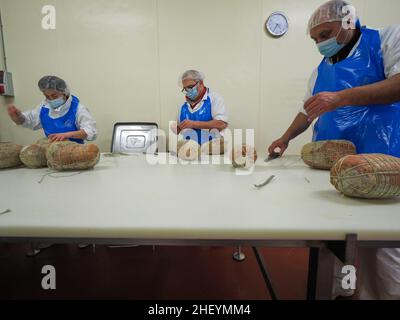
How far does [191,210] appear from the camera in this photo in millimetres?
497

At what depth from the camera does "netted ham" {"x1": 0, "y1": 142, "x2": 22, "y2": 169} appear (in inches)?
36.0

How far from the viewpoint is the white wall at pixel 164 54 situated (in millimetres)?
2225

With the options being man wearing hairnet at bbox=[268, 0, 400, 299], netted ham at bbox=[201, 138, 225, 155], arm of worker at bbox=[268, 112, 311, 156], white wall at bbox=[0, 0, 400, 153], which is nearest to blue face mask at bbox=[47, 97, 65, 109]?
white wall at bbox=[0, 0, 400, 153]

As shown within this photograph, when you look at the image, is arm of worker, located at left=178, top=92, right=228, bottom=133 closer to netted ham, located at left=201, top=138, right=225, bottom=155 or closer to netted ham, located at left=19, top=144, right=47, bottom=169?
netted ham, located at left=201, top=138, right=225, bottom=155

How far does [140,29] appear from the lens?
2273mm

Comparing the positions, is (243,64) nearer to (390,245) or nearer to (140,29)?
(140,29)

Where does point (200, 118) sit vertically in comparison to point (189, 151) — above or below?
above

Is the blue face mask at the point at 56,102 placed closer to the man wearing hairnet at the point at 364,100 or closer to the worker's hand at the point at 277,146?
the worker's hand at the point at 277,146

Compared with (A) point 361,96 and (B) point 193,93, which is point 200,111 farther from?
(A) point 361,96

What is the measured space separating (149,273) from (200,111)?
1.35 metres

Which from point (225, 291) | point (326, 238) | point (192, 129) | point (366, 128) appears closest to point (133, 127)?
point (192, 129)

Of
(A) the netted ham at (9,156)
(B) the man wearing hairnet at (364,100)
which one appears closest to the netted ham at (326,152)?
(B) the man wearing hairnet at (364,100)

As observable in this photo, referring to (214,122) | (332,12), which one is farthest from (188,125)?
(332,12)

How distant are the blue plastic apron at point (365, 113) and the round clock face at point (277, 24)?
153cm
